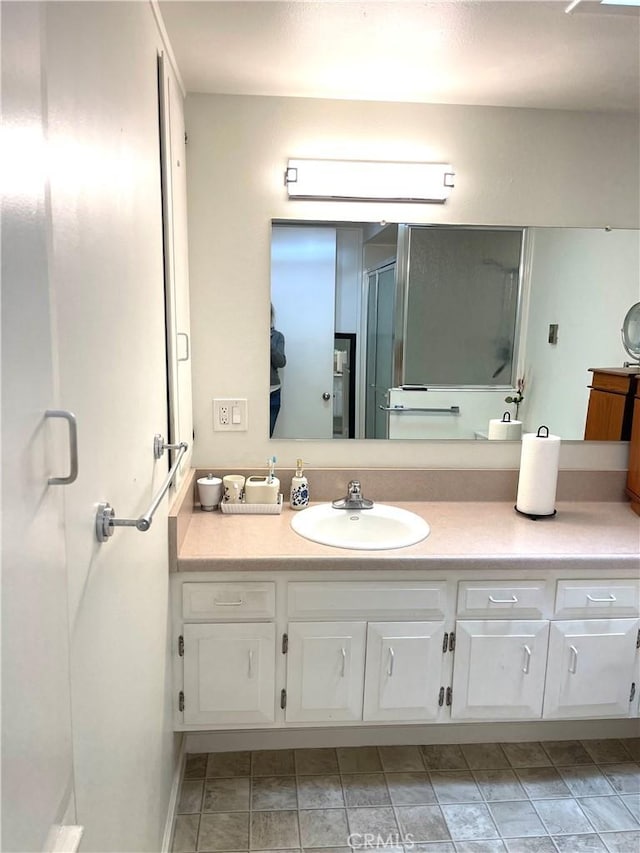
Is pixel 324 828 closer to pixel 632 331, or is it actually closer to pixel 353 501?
pixel 353 501

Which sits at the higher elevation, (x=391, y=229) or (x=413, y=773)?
(x=391, y=229)

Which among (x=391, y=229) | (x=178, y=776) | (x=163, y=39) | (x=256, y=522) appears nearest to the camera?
(x=163, y=39)

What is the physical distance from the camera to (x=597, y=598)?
5.83 ft

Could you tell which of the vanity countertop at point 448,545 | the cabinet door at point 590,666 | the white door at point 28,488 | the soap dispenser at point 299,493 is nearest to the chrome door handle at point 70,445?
the white door at point 28,488

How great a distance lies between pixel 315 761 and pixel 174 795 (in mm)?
477

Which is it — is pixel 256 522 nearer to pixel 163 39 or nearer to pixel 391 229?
pixel 391 229

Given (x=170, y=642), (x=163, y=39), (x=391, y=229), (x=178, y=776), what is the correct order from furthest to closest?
(x=391, y=229) < (x=178, y=776) < (x=170, y=642) < (x=163, y=39)

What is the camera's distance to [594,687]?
5.97 ft

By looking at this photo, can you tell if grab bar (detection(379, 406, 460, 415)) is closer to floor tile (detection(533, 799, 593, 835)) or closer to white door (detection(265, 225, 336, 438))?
white door (detection(265, 225, 336, 438))

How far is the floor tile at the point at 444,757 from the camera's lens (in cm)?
194

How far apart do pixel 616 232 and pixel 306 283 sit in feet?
3.90

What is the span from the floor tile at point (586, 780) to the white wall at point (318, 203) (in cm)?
128

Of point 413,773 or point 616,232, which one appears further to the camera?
point 616,232

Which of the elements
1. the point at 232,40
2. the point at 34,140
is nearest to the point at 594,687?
the point at 34,140
